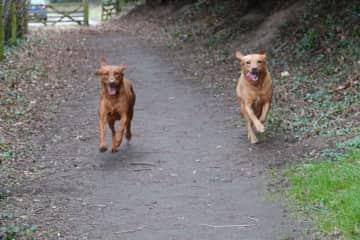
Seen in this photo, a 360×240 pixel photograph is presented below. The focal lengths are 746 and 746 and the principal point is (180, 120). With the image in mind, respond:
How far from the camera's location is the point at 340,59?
15578mm

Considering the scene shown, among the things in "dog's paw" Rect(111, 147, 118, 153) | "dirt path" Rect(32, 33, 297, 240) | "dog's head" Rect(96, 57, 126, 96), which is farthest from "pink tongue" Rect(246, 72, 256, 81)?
"dog's paw" Rect(111, 147, 118, 153)

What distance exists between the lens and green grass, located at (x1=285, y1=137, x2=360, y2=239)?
6.64m

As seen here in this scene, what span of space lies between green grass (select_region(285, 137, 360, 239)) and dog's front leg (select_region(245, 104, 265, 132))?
1.42 metres

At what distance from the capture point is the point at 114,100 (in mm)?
10289

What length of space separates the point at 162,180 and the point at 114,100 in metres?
1.74

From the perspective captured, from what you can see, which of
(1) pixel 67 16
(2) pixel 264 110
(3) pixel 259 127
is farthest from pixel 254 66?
(1) pixel 67 16

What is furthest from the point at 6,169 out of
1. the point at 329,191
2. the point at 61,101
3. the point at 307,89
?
the point at 307,89

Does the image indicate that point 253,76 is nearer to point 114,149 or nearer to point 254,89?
point 254,89

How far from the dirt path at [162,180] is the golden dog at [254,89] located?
0.41m

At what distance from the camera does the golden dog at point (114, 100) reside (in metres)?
10.1

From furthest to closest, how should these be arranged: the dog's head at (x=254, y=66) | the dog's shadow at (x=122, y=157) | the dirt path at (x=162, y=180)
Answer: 1. the dog's head at (x=254, y=66)
2. the dog's shadow at (x=122, y=157)
3. the dirt path at (x=162, y=180)

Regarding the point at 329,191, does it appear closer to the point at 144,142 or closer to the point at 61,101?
the point at 144,142

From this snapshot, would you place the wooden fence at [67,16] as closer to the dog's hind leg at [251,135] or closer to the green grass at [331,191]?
the dog's hind leg at [251,135]

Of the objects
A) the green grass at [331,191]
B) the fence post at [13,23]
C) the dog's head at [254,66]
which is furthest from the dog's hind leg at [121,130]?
the fence post at [13,23]
